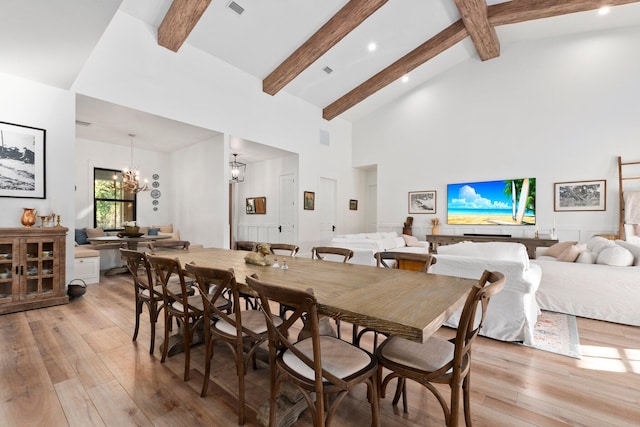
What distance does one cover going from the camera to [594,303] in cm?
323

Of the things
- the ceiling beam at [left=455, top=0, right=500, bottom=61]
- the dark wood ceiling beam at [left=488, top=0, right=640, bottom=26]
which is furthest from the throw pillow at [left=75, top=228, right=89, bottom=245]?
the dark wood ceiling beam at [left=488, top=0, right=640, bottom=26]

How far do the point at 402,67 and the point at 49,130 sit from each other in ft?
20.8

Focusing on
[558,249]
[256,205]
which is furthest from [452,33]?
[256,205]

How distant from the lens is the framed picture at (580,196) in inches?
221

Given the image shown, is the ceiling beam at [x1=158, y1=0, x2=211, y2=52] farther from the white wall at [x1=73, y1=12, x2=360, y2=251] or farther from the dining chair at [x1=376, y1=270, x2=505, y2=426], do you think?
the dining chair at [x1=376, y1=270, x2=505, y2=426]

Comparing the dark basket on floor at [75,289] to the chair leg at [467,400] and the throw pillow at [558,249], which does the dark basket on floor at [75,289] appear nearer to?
the chair leg at [467,400]

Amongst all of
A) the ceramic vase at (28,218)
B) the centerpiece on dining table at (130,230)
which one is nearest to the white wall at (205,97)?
the centerpiece on dining table at (130,230)

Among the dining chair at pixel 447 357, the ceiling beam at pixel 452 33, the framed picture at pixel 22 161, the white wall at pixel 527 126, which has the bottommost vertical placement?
the dining chair at pixel 447 357

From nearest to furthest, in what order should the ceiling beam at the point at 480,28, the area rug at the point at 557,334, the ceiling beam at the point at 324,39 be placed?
the area rug at the point at 557,334 < the ceiling beam at the point at 324,39 < the ceiling beam at the point at 480,28

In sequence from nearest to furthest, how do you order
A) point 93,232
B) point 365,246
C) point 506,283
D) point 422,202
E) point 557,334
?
point 506,283 → point 557,334 → point 365,246 → point 93,232 → point 422,202

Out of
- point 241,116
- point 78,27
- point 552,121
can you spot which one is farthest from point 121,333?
point 552,121

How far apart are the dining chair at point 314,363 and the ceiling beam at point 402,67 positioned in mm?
6462

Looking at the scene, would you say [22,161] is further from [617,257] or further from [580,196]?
[580,196]

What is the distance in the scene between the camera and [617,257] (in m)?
3.34
